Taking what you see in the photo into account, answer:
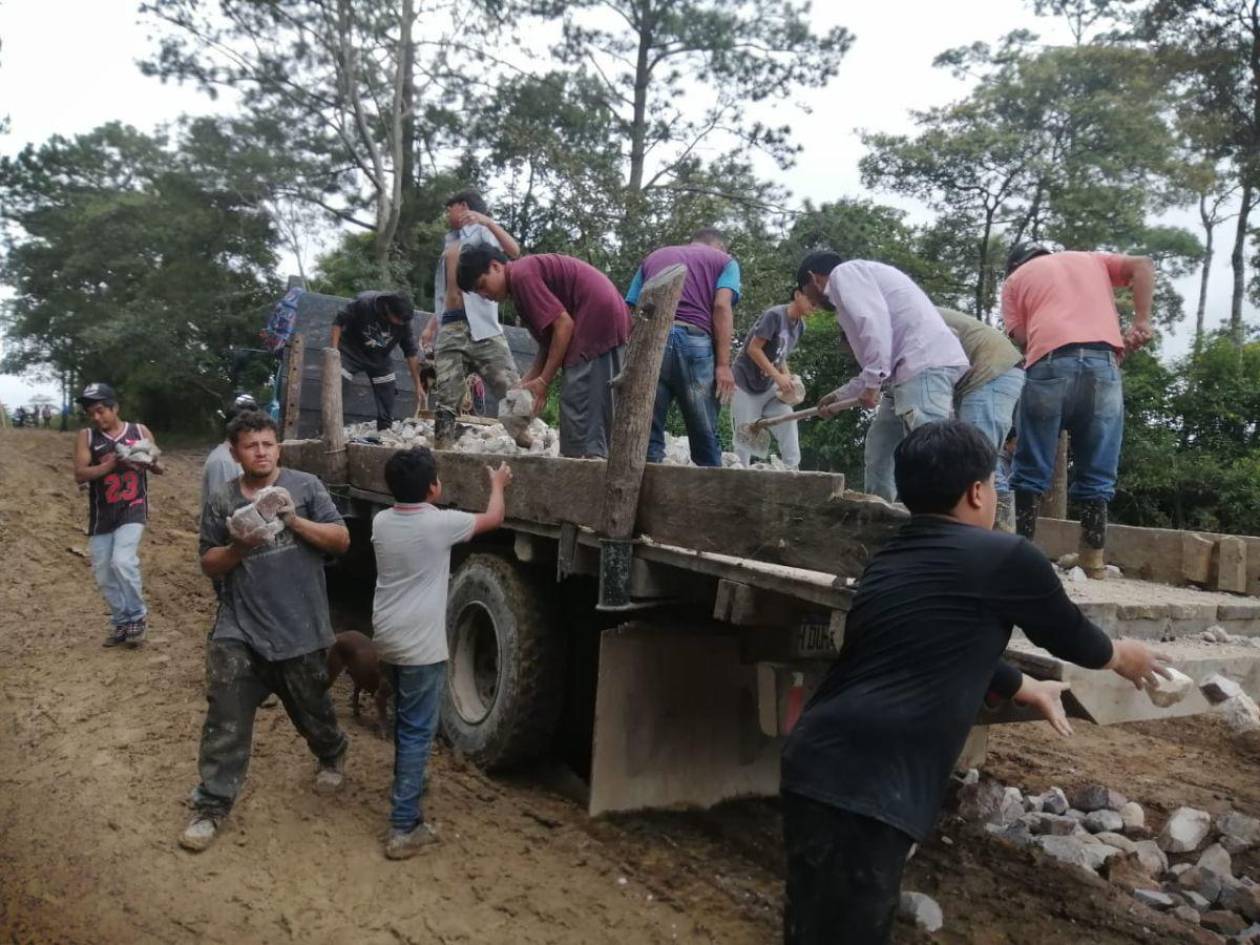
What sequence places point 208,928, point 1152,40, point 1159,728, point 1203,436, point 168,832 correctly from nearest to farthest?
1. point 208,928
2. point 168,832
3. point 1159,728
4. point 1203,436
5. point 1152,40

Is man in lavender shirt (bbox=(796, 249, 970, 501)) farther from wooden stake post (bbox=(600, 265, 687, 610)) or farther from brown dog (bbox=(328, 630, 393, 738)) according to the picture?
brown dog (bbox=(328, 630, 393, 738))

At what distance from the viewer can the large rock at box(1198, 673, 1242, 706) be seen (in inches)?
92.9

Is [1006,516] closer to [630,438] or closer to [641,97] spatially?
[630,438]

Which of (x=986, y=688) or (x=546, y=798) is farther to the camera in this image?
(x=546, y=798)

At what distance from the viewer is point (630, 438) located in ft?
11.0

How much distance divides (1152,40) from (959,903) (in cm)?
1712

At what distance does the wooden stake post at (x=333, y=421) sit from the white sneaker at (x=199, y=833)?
2571mm

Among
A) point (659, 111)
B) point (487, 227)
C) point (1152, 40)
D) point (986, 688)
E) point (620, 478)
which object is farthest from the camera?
point (659, 111)

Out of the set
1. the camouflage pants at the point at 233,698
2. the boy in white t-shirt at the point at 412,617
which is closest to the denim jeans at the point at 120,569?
the camouflage pants at the point at 233,698

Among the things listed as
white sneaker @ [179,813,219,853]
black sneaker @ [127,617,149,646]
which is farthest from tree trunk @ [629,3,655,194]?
white sneaker @ [179,813,219,853]

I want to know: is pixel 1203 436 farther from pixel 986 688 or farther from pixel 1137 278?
pixel 986 688

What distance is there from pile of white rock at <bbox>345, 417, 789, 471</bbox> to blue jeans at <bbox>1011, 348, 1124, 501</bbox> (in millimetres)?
1999

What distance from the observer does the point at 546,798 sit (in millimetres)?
4168

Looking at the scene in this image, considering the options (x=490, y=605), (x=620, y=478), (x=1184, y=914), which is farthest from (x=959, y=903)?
(x=490, y=605)
